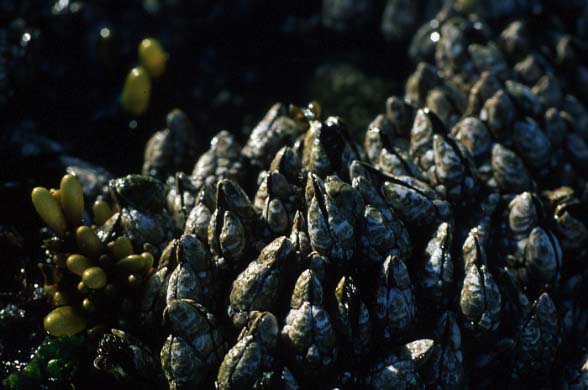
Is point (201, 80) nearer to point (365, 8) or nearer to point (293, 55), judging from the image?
point (293, 55)

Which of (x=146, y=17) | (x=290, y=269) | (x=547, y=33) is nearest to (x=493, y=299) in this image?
(x=290, y=269)

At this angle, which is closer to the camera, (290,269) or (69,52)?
(290,269)

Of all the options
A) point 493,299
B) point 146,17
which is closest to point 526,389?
point 493,299

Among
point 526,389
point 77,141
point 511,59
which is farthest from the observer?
point 511,59

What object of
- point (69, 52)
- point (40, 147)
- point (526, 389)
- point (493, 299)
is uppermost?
point (69, 52)

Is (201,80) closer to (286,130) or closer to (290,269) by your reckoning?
(286,130)

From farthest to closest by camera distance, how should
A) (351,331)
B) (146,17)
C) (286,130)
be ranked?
(146,17) → (286,130) → (351,331)

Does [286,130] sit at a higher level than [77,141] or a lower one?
lower
